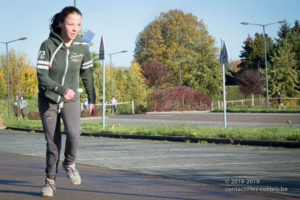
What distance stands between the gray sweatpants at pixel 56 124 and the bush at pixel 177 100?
111 ft

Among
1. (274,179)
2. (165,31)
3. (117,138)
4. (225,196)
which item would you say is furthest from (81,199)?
(165,31)

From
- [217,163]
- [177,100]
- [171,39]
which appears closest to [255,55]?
[171,39]

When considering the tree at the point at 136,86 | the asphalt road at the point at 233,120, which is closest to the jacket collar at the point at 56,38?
the asphalt road at the point at 233,120

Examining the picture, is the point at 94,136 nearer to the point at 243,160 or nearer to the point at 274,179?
the point at 243,160

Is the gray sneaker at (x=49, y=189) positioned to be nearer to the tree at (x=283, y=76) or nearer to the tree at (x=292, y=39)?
the tree at (x=283, y=76)

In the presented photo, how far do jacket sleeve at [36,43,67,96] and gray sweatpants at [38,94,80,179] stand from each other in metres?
0.22

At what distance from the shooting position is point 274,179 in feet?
21.0

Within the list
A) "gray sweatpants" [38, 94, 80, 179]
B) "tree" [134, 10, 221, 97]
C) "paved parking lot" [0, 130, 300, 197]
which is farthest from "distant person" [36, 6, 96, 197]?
"tree" [134, 10, 221, 97]

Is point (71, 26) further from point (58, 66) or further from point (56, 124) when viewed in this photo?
point (56, 124)

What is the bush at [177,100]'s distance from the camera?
3906 cm

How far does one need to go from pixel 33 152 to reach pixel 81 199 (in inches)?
261

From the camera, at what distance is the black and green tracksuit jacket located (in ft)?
15.7

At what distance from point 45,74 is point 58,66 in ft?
0.61

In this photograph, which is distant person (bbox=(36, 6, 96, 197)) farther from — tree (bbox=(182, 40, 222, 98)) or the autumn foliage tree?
the autumn foliage tree
